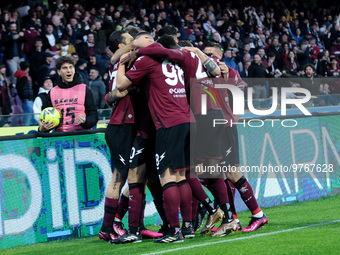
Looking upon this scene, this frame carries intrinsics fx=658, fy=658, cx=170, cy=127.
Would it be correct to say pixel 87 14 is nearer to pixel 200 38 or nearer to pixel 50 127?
pixel 200 38

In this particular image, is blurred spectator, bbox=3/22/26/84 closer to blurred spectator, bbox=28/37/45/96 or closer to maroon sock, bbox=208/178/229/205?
blurred spectator, bbox=28/37/45/96

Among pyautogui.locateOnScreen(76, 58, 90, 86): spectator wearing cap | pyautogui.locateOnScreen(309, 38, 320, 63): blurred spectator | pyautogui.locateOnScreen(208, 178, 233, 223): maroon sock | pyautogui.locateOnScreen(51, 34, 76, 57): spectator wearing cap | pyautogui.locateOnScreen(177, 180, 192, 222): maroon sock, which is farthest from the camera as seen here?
pyautogui.locateOnScreen(309, 38, 320, 63): blurred spectator

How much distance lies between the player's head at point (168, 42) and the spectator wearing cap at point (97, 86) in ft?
22.4

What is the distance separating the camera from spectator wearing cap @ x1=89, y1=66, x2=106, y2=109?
551 inches

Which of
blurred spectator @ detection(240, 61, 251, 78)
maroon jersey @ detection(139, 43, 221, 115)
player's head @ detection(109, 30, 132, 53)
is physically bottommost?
maroon jersey @ detection(139, 43, 221, 115)

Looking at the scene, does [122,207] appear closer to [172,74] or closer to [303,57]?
[172,74]

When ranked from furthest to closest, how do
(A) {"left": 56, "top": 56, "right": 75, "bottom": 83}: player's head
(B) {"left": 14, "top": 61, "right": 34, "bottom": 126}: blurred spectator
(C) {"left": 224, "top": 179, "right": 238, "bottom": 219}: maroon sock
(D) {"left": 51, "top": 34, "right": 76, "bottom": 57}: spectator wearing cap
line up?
(D) {"left": 51, "top": 34, "right": 76, "bottom": 57}: spectator wearing cap < (B) {"left": 14, "top": 61, "right": 34, "bottom": 126}: blurred spectator < (A) {"left": 56, "top": 56, "right": 75, "bottom": 83}: player's head < (C) {"left": 224, "top": 179, "right": 238, "bottom": 219}: maroon sock

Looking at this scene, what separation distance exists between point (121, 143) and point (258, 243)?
189 centimetres

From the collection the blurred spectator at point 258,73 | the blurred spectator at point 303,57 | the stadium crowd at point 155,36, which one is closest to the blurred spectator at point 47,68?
the stadium crowd at point 155,36

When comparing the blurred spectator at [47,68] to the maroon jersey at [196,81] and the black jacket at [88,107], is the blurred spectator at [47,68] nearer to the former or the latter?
the black jacket at [88,107]

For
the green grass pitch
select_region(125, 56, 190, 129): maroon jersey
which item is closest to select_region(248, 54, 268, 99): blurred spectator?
the green grass pitch

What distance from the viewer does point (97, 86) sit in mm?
14297

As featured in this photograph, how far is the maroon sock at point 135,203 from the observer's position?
6.93 m

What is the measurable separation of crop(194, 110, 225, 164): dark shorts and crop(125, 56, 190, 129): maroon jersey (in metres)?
0.36
